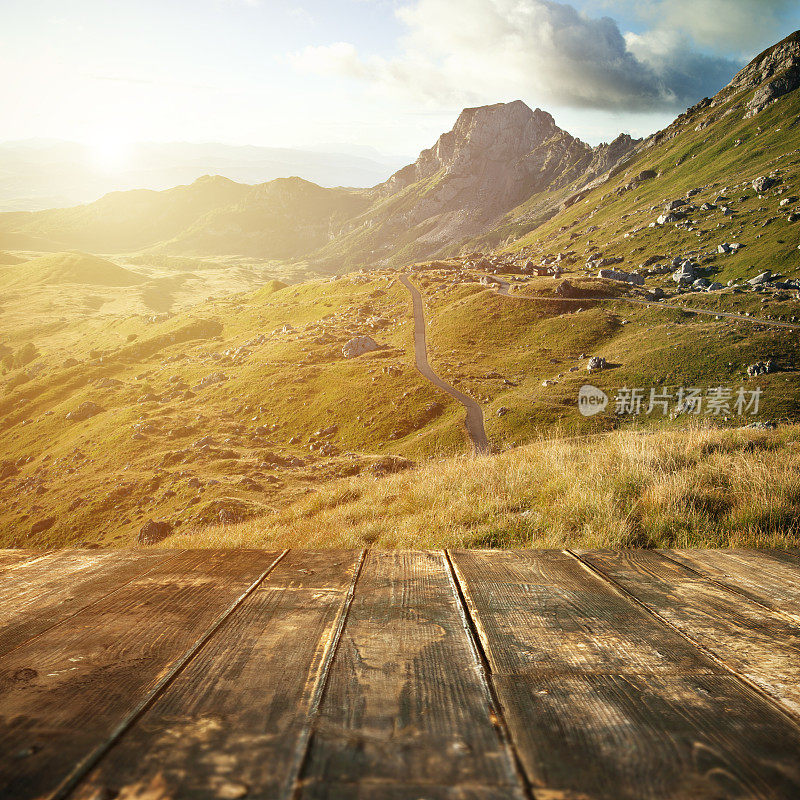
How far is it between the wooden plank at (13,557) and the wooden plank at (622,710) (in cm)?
245

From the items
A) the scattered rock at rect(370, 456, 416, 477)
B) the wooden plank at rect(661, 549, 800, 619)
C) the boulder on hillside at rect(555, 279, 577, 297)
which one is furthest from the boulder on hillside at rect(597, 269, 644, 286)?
the wooden plank at rect(661, 549, 800, 619)

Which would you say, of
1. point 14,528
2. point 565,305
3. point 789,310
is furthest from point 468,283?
point 14,528

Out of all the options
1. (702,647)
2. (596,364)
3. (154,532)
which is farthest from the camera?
(596,364)

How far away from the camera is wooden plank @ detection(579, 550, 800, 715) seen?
5.06ft

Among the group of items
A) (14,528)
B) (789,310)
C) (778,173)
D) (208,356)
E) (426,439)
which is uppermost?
(778,173)

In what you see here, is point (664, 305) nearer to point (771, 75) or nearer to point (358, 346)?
point (358, 346)

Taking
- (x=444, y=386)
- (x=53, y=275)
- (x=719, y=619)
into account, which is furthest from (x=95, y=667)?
(x=53, y=275)

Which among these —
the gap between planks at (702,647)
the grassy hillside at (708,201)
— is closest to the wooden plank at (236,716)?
the gap between planks at (702,647)

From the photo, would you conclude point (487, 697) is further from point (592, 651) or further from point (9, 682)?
point (9, 682)

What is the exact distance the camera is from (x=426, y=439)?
177ft

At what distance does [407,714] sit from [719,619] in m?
1.39

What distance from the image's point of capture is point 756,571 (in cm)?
244

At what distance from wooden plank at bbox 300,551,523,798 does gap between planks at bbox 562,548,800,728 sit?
774mm

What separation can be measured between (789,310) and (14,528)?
9686cm
